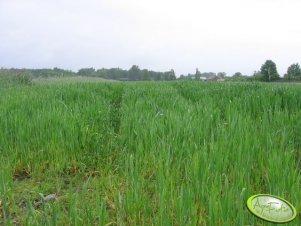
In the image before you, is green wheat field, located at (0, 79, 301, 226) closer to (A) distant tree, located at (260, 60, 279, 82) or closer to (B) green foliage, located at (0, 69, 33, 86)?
(B) green foliage, located at (0, 69, 33, 86)

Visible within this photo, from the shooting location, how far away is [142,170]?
88.6 inches

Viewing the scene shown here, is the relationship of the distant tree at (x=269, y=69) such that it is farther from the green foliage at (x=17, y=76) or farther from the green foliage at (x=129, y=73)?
the green foliage at (x=17, y=76)

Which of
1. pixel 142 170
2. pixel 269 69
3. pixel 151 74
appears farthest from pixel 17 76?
pixel 151 74

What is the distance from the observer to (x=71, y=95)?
246 inches

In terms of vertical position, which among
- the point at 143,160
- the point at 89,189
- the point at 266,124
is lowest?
the point at 89,189

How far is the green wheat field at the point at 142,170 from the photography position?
151cm

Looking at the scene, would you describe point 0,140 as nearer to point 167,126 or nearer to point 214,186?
point 167,126

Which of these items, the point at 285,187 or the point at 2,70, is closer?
the point at 285,187

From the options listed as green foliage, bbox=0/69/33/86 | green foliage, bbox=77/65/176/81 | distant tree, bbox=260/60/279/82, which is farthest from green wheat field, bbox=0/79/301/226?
green foliage, bbox=77/65/176/81

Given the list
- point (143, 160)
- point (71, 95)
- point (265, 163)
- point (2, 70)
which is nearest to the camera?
point (265, 163)

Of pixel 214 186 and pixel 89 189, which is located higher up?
pixel 214 186

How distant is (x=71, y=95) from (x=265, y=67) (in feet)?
202

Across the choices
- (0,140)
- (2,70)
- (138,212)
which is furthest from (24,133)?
(2,70)

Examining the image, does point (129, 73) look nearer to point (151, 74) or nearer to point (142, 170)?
point (151, 74)
